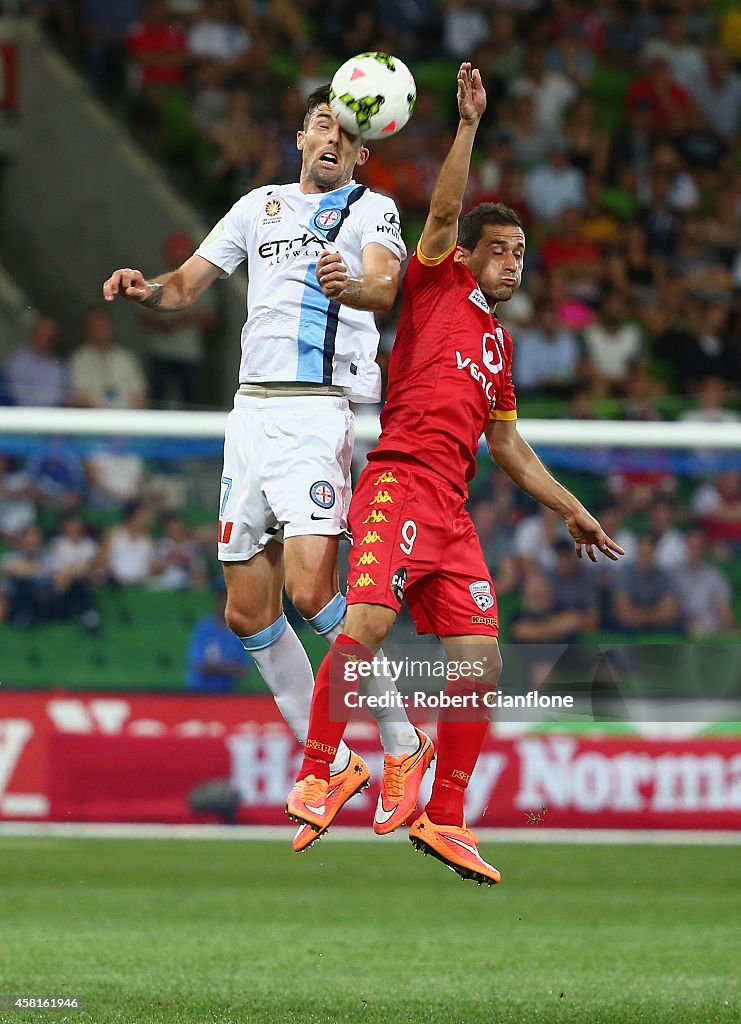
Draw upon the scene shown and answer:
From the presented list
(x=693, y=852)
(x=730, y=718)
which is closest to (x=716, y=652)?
(x=730, y=718)

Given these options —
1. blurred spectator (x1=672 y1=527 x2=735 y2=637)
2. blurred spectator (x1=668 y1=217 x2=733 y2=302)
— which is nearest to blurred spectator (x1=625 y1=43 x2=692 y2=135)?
blurred spectator (x1=668 y1=217 x2=733 y2=302)

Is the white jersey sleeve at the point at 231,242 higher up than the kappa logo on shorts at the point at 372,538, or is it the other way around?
the white jersey sleeve at the point at 231,242

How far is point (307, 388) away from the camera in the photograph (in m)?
6.63

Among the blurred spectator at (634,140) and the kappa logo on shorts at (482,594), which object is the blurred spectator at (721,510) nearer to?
the blurred spectator at (634,140)

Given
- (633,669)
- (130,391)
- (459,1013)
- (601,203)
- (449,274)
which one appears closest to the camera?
(449,274)

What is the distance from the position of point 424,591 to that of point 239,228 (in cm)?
160

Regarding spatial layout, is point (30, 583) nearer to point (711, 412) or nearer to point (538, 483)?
point (711, 412)

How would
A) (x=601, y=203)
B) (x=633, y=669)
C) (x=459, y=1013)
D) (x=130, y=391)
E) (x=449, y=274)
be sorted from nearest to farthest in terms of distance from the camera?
(x=449, y=274) → (x=459, y=1013) → (x=633, y=669) → (x=130, y=391) → (x=601, y=203)

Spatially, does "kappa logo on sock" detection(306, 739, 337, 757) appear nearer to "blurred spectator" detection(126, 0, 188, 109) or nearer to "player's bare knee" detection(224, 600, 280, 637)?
"player's bare knee" detection(224, 600, 280, 637)

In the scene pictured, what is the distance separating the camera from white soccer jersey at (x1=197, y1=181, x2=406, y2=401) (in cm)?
659

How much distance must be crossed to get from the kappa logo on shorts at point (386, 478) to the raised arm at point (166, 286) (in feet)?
3.27

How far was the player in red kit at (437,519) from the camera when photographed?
6.40 meters

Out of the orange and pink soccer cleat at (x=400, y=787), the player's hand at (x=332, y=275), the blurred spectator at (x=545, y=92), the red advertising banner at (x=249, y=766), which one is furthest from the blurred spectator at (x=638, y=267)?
the player's hand at (x=332, y=275)

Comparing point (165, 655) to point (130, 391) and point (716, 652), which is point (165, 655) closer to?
point (130, 391)
